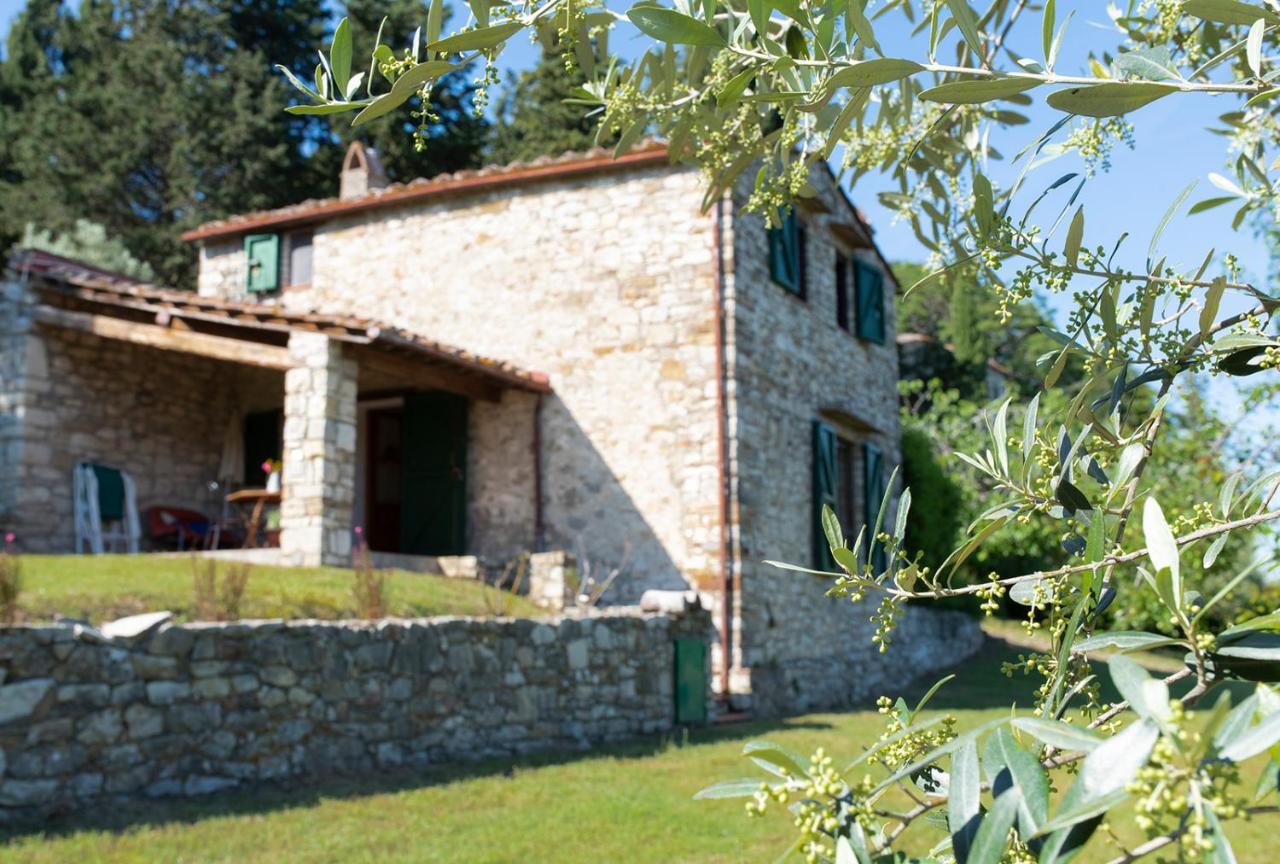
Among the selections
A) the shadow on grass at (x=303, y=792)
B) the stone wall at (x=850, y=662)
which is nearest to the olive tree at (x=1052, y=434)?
the shadow on grass at (x=303, y=792)

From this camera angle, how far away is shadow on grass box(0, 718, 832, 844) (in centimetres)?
543

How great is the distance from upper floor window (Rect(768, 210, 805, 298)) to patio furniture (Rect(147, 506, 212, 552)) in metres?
6.60

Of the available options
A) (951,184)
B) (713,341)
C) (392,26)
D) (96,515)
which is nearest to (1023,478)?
(951,184)

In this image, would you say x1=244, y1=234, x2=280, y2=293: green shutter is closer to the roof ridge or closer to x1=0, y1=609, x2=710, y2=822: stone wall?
the roof ridge

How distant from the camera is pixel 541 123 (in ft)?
78.0

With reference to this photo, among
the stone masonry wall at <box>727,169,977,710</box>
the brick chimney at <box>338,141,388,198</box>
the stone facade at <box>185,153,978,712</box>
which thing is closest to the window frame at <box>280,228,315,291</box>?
the stone facade at <box>185,153,978,712</box>

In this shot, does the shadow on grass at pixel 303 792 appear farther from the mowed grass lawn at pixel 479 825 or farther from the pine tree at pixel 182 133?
the pine tree at pixel 182 133

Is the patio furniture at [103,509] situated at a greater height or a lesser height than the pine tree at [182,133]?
lesser

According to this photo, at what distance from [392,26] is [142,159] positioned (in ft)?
19.7

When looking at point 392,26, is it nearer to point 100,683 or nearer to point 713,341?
point 713,341

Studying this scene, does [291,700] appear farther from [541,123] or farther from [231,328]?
[541,123]

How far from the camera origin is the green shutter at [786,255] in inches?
470

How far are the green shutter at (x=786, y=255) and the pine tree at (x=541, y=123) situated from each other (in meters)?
9.61

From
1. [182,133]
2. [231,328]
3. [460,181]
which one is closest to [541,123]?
[182,133]
